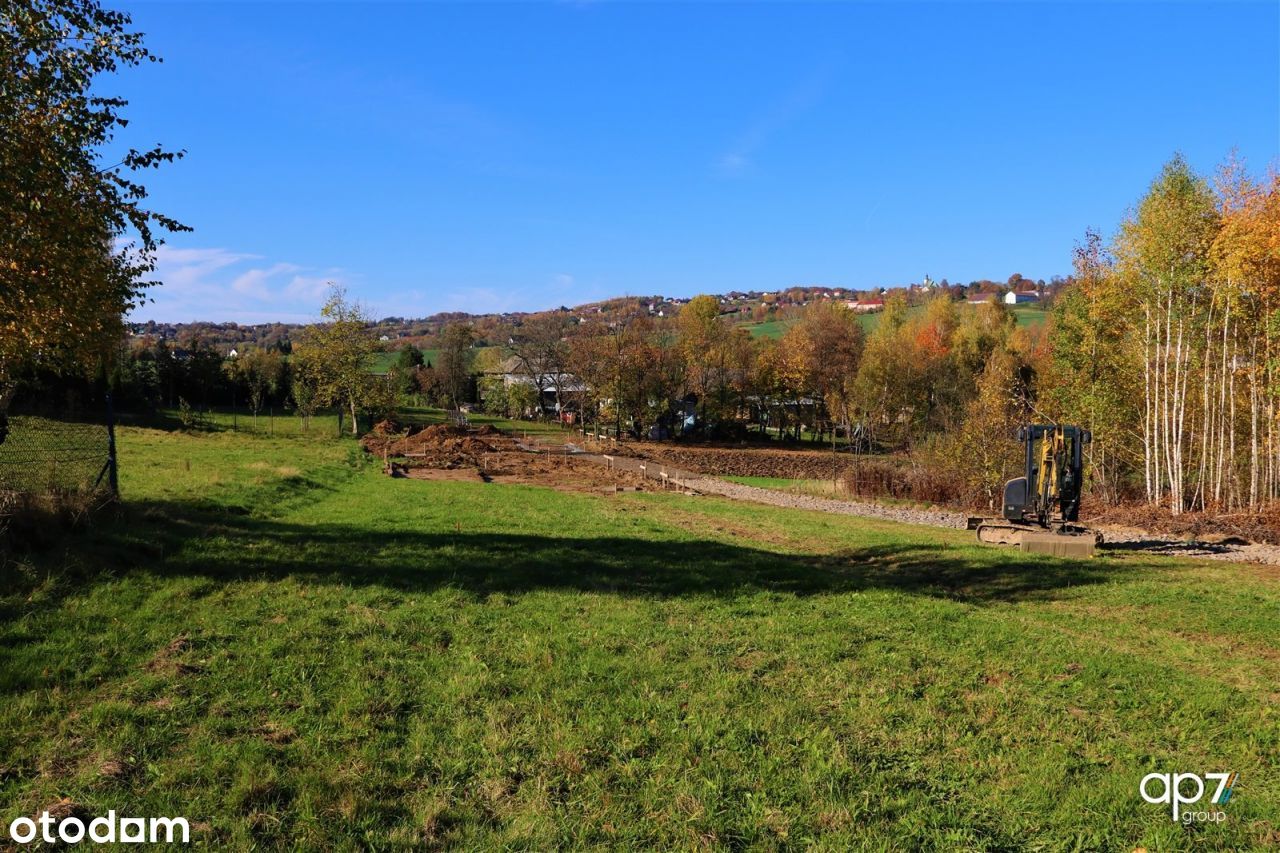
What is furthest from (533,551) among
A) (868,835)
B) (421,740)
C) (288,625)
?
(868,835)

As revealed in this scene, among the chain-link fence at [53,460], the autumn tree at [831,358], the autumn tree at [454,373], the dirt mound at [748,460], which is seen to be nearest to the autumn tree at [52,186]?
the chain-link fence at [53,460]

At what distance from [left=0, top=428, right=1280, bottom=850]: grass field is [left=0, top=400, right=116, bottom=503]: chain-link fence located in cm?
87

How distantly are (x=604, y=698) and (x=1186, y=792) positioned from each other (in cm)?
406

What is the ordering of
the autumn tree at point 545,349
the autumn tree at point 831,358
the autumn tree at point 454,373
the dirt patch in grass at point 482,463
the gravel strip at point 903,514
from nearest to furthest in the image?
the gravel strip at point 903,514
the dirt patch in grass at point 482,463
the autumn tree at point 831,358
the autumn tree at point 545,349
the autumn tree at point 454,373

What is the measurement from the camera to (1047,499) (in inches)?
663

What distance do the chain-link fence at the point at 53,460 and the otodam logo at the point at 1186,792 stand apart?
12.3 meters

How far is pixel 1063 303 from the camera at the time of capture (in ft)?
96.6

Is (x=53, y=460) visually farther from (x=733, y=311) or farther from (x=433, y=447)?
(x=733, y=311)

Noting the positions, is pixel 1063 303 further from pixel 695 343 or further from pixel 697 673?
pixel 695 343

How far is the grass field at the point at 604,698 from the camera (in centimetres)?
416

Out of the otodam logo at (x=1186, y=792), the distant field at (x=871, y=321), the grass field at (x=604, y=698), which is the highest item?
the distant field at (x=871, y=321)

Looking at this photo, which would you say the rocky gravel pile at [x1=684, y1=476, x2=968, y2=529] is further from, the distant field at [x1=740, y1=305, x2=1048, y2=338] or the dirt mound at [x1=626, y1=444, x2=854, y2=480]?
the distant field at [x1=740, y1=305, x2=1048, y2=338]

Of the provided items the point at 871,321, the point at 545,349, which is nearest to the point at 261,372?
the point at 545,349

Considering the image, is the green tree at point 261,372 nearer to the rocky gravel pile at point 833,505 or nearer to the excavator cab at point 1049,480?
the rocky gravel pile at point 833,505
